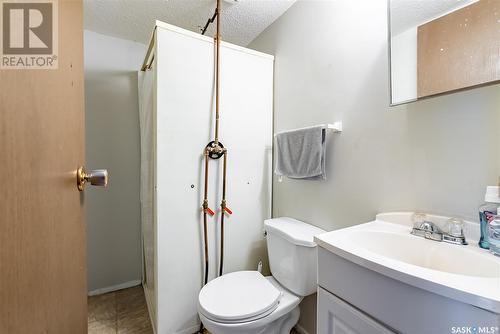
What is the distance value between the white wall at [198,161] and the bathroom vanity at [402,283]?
0.88m

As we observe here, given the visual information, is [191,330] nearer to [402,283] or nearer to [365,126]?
[402,283]

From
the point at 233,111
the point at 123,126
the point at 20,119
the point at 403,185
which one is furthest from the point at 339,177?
the point at 123,126

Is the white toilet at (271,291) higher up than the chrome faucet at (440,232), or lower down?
lower down

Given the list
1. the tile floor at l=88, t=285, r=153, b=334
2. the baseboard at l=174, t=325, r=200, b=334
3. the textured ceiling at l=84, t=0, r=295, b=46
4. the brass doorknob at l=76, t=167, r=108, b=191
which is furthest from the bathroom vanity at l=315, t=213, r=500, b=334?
the textured ceiling at l=84, t=0, r=295, b=46

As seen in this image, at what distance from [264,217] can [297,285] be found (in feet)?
2.03

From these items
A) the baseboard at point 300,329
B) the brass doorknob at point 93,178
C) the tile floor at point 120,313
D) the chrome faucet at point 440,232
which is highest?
the brass doorknob at point 93,178

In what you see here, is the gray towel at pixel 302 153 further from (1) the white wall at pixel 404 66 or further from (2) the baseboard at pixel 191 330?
(2) the baseboard at pixel 191 330

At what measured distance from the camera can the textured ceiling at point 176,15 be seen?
1.54 metres

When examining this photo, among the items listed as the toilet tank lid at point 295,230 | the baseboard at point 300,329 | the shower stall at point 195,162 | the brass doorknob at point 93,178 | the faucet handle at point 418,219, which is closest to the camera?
the brass doorknob at point 93,178

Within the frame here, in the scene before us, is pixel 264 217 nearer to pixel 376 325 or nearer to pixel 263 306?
pixel 263 306

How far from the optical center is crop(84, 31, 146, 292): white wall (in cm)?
190

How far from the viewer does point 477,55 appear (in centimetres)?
77

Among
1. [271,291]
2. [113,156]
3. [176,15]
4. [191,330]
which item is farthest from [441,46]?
[113,156]
